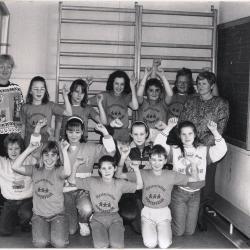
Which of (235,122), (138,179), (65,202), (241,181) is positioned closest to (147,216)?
(138,179)

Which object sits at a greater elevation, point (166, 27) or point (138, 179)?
point (166, 27)

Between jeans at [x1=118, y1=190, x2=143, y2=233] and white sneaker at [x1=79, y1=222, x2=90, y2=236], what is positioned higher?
jeans at [x1=118, y1=190, x2=143, y2=233]

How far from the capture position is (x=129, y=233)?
113 inches

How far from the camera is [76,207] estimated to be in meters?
2.81

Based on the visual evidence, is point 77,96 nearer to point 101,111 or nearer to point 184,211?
point 101,111

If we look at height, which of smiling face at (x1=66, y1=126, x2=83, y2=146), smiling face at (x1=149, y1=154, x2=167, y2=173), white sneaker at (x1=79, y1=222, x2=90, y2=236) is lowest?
white sneaker at (x1=79, y1=222, x2=90, y2=236)

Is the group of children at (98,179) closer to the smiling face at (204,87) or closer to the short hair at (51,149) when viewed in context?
the short hair at (51,149)

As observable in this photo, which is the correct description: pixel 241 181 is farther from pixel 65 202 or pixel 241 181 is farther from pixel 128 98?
pixel 65 202

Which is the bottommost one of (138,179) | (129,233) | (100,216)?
(129,233)

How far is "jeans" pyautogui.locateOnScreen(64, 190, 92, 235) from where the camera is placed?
9.04 ft

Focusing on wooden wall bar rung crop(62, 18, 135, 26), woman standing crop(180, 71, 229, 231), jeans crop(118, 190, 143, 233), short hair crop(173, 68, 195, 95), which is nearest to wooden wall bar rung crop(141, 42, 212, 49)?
wooden wall bar rung crop(62, 18, 135, 26)

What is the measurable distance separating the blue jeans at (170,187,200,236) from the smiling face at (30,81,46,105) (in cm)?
125

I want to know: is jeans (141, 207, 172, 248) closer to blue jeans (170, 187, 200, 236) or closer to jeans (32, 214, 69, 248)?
blue jeans (170, 187, 200, 236)

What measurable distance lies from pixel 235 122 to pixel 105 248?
4.91 ft
